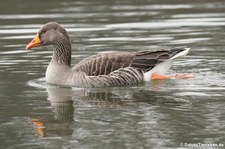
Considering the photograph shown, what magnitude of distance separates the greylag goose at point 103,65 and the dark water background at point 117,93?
258 mm

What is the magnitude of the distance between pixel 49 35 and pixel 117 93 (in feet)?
7.63

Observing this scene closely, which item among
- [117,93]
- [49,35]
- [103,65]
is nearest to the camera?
[117,93]

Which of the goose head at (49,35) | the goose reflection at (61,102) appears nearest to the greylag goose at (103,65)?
the goose head at (49,35)

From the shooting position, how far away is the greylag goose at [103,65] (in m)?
14.3

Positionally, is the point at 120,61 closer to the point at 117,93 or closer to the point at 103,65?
the point at 103,65

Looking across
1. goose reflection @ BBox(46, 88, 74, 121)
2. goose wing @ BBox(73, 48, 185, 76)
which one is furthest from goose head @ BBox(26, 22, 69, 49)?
goose reflection @ BBox(46, 88, 74, 121)

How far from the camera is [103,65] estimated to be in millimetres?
14305

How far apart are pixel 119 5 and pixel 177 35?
7.33 m

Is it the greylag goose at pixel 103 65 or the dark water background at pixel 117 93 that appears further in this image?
the greylag goose at pixel 103 65

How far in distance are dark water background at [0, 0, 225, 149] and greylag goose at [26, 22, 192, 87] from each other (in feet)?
0.85

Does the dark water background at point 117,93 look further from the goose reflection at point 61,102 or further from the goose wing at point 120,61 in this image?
the goose wing at point 120,61

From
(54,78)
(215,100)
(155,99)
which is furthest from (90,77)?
(215,100)

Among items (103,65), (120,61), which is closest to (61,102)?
(103,65)

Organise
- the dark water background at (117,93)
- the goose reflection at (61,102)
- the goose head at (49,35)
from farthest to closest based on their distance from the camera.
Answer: the goose head at (49,35) < the goose reflection at (61,102) < the dark water background at (117,93)
